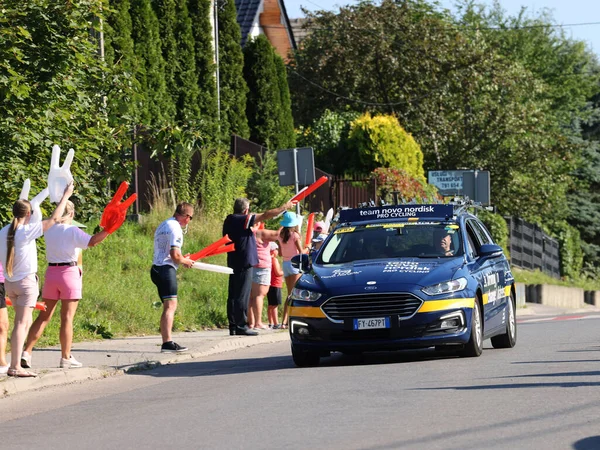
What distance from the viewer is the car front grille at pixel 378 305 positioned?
1332 centimetres

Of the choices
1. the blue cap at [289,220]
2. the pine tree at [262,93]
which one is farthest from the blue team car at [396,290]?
the pine tree at [262,93]

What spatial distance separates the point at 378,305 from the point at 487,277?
2.01m

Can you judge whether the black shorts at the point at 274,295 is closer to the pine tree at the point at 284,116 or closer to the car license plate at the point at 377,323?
the car license plate at the point at 377,323

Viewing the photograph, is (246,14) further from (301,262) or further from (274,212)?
(301,262)

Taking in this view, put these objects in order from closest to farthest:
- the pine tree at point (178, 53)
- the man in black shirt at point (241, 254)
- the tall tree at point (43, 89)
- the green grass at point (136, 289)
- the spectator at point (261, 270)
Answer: the tall tree at point (43, 89)
the man in black shirt at point (241, 254)
the green grass at point (136, 289)
the spectator at point (261, 270)
the pine tree at point (178, 53)

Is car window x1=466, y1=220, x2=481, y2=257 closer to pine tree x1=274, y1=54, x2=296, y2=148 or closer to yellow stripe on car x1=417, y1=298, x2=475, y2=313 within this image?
yellow stripe on car x1=417, y1=298, x2=475, y2=313

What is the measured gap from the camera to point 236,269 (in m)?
17.8

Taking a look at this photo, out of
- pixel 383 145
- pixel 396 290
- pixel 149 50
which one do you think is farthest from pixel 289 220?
pixel 383 145

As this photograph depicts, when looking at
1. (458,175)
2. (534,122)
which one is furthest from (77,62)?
(534,122)

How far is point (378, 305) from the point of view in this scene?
43.8 ft

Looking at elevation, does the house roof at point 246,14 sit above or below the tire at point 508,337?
above

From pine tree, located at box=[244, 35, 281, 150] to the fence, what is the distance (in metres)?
13.4

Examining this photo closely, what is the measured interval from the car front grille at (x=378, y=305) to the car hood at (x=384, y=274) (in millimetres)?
86

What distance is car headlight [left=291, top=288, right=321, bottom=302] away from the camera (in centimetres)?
1360
